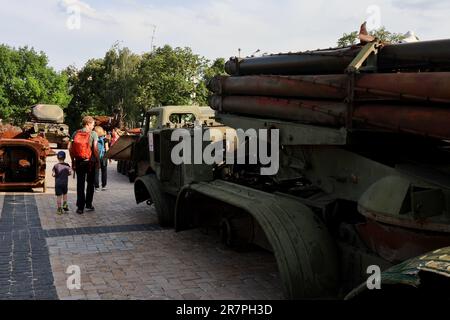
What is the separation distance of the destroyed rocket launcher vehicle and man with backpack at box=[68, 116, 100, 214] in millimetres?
3723

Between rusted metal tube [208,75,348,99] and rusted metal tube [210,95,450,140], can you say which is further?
rusted metal tube [208,75,348,99]

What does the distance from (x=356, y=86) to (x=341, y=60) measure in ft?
1.95

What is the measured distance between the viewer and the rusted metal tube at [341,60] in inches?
159

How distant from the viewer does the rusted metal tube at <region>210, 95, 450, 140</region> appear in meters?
3.71

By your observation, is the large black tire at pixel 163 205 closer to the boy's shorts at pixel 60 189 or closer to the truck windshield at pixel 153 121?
the boy's shorts at pixel 60 189

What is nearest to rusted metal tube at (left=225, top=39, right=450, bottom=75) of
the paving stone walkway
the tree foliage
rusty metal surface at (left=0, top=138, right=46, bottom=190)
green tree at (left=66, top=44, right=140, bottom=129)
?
the paving stone walkway

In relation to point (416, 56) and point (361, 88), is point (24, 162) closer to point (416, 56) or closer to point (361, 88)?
point (361, 88)

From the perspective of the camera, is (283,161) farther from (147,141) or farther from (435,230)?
(147,141)

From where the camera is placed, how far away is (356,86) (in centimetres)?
438

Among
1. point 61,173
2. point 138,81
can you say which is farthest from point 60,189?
point 138,81

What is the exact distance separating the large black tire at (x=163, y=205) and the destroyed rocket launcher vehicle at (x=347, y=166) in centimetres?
207

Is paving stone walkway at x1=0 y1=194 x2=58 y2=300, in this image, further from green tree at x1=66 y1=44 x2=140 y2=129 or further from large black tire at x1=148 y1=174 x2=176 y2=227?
green tree at x1=66 y1=44 x2=140 y2=129

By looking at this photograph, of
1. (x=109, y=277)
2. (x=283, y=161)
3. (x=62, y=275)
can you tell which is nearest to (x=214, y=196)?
(x=283, y=161)

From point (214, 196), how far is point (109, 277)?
4.98ft
